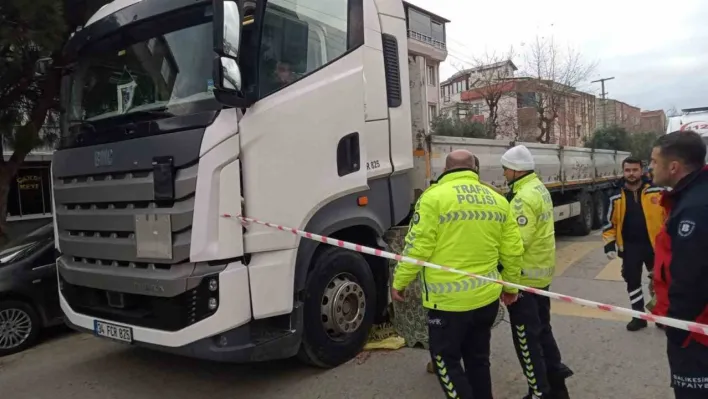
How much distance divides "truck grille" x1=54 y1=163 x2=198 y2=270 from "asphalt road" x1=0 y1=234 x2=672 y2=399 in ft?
3.77

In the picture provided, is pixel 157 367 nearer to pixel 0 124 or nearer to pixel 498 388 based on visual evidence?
pixel 498 388

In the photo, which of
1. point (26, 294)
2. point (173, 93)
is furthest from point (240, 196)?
point (26, 294)

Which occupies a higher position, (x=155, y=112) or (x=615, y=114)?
(x=615, y=114)

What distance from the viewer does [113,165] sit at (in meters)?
3.88

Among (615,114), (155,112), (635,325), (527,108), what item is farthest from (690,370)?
(615,114)

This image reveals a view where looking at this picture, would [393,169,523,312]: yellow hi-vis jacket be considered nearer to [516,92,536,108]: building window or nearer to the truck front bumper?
the truck front bumper

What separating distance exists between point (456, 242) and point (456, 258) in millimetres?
92

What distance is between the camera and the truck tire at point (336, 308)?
14.0ft

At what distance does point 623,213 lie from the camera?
535 cm

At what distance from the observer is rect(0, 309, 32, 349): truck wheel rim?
5.53m

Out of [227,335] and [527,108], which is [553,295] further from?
[527,108]

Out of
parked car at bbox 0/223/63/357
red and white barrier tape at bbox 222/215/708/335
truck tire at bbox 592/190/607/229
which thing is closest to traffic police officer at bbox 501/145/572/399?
red and white barrier tape at bbox 222/215/708/335

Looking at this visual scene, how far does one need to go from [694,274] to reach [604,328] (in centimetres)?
354

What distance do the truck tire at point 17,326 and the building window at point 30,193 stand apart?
442 inches
